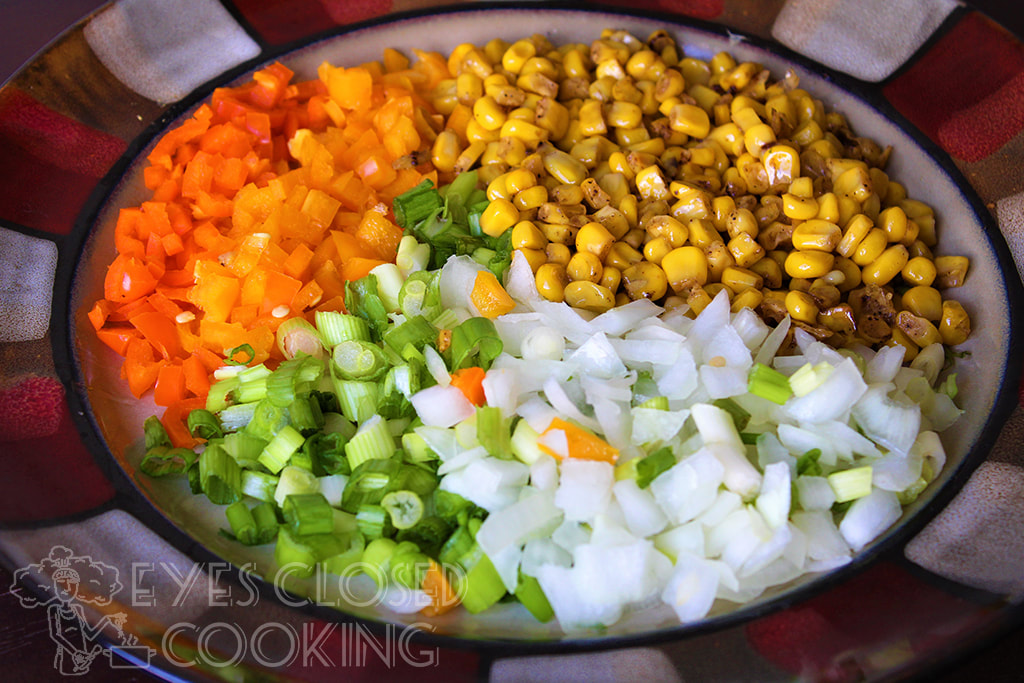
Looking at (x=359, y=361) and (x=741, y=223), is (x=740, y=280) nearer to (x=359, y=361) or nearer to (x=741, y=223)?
(x=741, y=223)

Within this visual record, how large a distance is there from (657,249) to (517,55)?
116cm

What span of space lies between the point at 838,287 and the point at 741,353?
0.65 metres

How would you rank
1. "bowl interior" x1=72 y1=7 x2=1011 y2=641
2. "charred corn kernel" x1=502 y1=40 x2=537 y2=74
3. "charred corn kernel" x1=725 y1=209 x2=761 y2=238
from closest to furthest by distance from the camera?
"bowl interior" x1=72 y1=7 x2=1011 y2=641 < "charred corn kernel" x1=725 y1=209 x2=761 y2=238 < "charred corn kernel" x1=502 y1=40 x2=537 y2=74

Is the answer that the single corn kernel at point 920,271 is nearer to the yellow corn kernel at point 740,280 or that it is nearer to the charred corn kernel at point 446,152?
the yellow corn kernel at point 740,280

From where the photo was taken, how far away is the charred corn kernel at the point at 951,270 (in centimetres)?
237

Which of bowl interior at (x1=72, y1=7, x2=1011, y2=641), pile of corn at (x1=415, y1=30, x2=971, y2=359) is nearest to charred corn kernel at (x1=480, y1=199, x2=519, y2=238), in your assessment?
pile of corn at (x1=415, y1=30, x2=971, y2=359)

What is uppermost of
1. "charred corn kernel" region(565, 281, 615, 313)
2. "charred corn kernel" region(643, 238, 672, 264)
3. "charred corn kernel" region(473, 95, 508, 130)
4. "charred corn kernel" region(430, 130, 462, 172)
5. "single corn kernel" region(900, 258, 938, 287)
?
"charred corn kernel" region(473, 95, 508, 130)

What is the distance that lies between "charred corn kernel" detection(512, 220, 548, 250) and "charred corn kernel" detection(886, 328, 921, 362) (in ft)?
3.75

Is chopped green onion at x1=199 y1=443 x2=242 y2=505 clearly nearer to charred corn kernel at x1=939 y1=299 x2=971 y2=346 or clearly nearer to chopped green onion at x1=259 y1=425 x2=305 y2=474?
chopped green onion at x1=259 y1=425 x2=305 y2=474

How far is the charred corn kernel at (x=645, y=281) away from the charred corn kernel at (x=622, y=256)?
0.03 metres

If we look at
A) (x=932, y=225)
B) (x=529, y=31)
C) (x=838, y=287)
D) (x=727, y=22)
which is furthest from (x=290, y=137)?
(x=932, y=225)

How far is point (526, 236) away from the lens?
7.60 ft

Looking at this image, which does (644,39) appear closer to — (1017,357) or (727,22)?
(727,22)

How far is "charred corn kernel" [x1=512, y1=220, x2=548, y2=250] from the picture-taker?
232 centimetres
